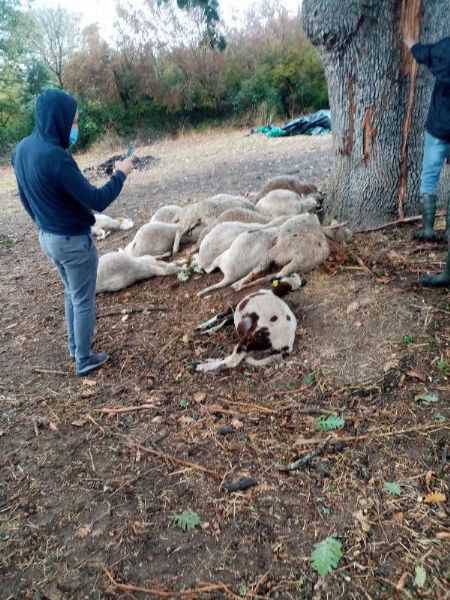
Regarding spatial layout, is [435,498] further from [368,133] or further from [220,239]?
[368,133]

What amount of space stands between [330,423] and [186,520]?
108cm

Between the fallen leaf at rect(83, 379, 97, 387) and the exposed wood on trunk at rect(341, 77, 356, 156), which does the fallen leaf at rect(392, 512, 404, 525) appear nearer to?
the fallen leaf at rect(83, 379, 97, 387)

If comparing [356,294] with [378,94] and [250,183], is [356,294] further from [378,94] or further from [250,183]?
[250,183]

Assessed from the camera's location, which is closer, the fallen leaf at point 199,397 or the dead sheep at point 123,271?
the fallen leaf at point 199,397

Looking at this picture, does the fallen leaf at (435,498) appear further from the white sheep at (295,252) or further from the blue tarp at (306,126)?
the blue tarp at (306,126)

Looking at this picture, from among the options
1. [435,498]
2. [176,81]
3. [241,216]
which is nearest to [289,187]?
[241,216]

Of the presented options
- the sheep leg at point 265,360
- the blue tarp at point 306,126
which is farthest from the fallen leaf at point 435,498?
the blue tarp at point 306,126

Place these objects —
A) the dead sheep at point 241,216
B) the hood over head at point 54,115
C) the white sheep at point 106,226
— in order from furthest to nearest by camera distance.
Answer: the white sheep at point 106,226, the dead sheep at point 241,216, the hood over head at point 54,115

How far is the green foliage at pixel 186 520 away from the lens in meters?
2.39

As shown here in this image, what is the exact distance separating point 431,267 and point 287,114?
59.2 feet

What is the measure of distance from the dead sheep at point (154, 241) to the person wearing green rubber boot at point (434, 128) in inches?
115

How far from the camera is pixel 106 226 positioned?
24.7 ft

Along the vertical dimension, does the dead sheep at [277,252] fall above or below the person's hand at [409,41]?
below

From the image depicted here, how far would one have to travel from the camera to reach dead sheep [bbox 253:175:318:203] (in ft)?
20.7
